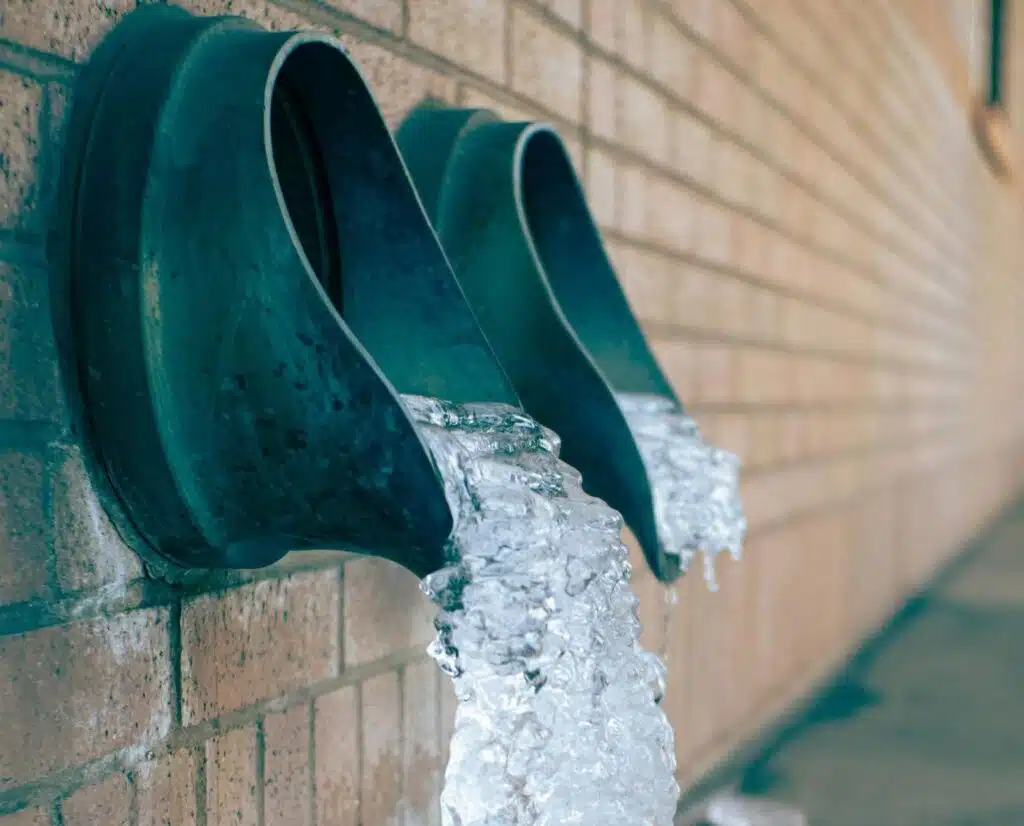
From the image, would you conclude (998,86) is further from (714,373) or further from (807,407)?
(714,373)

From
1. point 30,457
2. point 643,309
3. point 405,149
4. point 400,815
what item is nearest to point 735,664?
point 643,309

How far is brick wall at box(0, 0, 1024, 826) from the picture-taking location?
3.07 ft

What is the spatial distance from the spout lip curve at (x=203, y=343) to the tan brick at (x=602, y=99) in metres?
1.10

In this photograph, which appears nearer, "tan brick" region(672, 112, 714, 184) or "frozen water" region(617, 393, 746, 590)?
"frozen water" region(617, 393, 746, 590)

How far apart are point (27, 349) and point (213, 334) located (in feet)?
0.46

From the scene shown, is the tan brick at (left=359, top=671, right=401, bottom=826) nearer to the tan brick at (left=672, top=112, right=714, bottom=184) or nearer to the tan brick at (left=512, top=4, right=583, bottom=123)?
the tan brick at (left=512, top=4, right=583, bottom=123)

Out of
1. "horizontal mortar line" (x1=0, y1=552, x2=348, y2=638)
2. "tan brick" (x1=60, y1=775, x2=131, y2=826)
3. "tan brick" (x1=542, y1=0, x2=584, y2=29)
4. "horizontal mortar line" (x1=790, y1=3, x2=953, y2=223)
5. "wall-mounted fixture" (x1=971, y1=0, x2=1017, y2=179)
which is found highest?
"wall-mounted fixture" (x1=971, y1=0, x2=1017, y2=179)

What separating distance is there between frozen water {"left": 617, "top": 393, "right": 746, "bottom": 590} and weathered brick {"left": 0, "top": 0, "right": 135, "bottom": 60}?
804 millimetres

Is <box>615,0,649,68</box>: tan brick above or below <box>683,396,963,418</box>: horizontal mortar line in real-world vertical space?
above

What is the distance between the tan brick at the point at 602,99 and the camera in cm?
203

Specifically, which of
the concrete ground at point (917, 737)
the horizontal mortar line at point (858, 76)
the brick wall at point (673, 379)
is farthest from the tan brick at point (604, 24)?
the concrete ground at point (917, 737)

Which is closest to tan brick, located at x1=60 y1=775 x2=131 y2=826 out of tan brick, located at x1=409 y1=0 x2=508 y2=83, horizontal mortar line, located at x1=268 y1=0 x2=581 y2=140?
horizontal mortar line, located at x1=268 y1=0 x2=581 y2=140

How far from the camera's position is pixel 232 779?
3.78 feet

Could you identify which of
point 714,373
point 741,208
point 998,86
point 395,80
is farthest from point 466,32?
point 998,86
